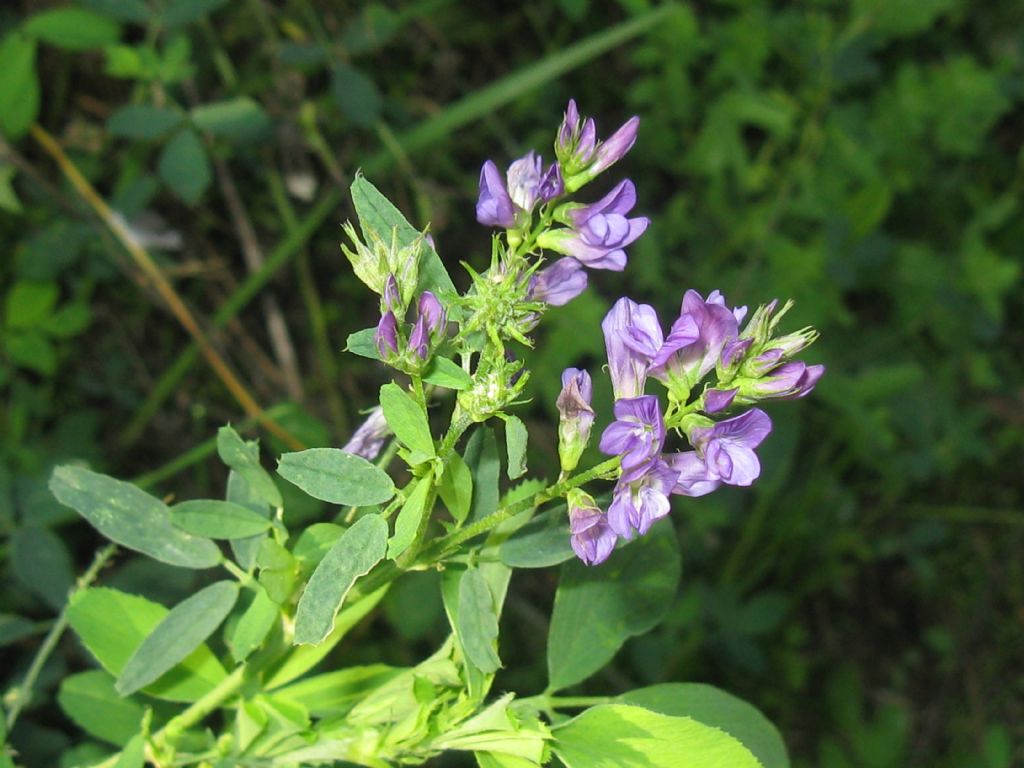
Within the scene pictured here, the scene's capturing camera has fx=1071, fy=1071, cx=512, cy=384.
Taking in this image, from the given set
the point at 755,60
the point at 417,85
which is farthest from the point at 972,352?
the point at 417,85

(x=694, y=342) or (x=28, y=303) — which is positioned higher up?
(x=28, y=303)

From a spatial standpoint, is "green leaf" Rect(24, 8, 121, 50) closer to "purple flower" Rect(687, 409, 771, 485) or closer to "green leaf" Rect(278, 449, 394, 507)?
"green leaf" Rect(278, 449, 394, 507)

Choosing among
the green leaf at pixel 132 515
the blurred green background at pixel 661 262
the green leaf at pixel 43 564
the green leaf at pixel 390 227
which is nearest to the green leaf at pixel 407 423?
the green leaf at pixel 390 227

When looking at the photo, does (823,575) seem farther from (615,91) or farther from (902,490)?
(615,91)

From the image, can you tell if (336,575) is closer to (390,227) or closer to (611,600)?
(390,227)

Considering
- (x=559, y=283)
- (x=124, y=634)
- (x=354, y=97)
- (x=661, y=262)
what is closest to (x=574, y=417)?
(x=559, y=283)

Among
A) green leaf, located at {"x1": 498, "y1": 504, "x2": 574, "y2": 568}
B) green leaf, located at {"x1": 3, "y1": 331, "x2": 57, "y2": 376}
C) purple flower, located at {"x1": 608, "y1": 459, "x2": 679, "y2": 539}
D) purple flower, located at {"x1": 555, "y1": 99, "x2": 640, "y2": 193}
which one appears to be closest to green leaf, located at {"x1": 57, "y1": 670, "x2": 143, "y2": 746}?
green leaf, located at {"x1": 498, "y1": 504, "x2": 574, "y2": 568}
